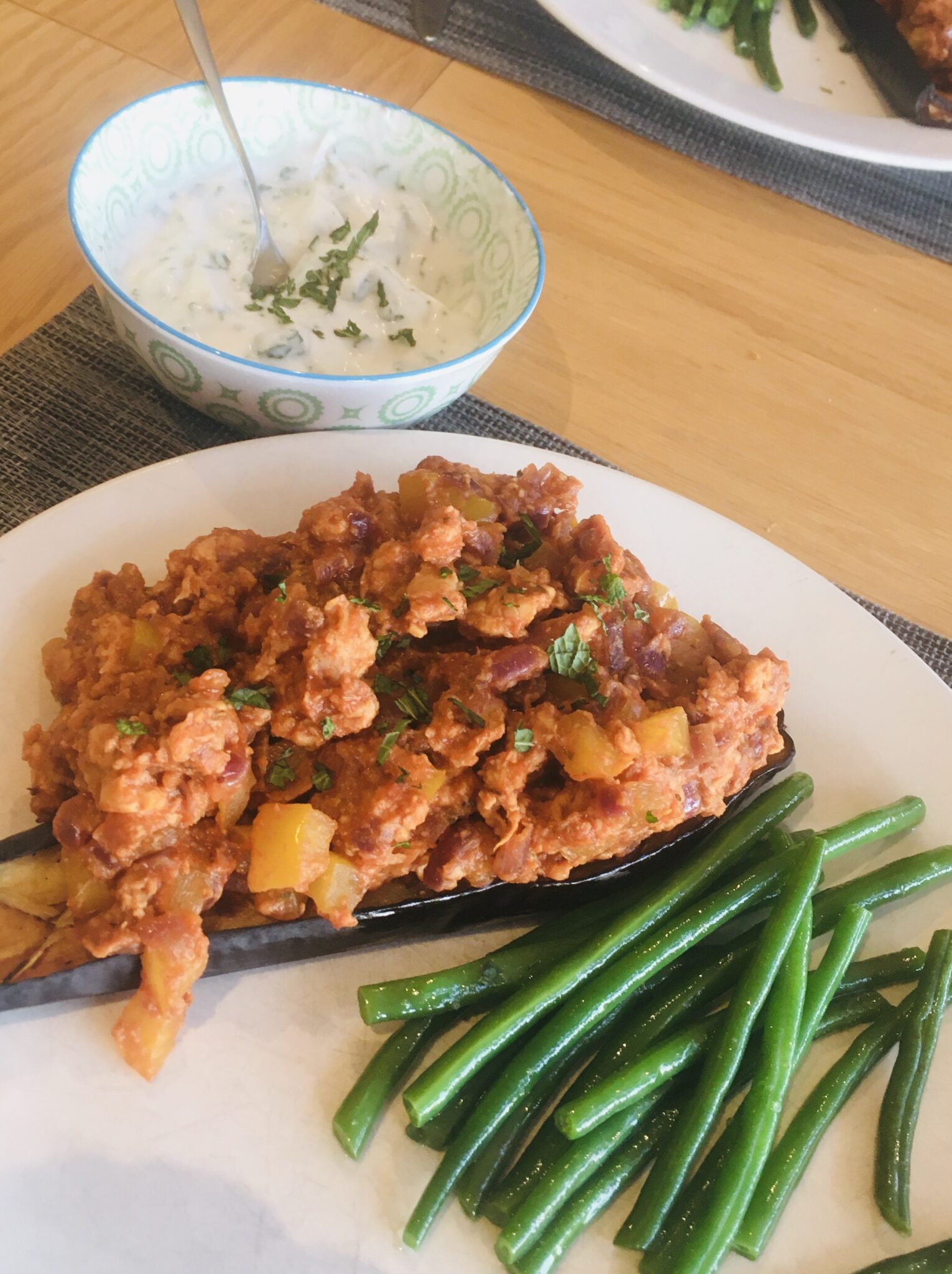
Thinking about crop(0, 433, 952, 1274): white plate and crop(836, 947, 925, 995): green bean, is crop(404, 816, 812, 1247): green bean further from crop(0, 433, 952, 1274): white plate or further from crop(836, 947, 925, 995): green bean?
crop(836, 947, 925, 995): green bean

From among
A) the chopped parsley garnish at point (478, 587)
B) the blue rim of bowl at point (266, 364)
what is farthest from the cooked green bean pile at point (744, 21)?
the chopped parsley garnish at point (478, 587)

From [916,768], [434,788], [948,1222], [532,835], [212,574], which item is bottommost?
[948,1222]

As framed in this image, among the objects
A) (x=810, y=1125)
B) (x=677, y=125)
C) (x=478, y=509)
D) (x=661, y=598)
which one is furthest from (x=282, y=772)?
(x=677, y=125)

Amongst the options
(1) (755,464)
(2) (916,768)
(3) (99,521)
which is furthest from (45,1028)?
(1) (755,464)

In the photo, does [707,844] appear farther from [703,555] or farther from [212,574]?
[212,574]

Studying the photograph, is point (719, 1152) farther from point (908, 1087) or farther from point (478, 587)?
point (478, 587)
